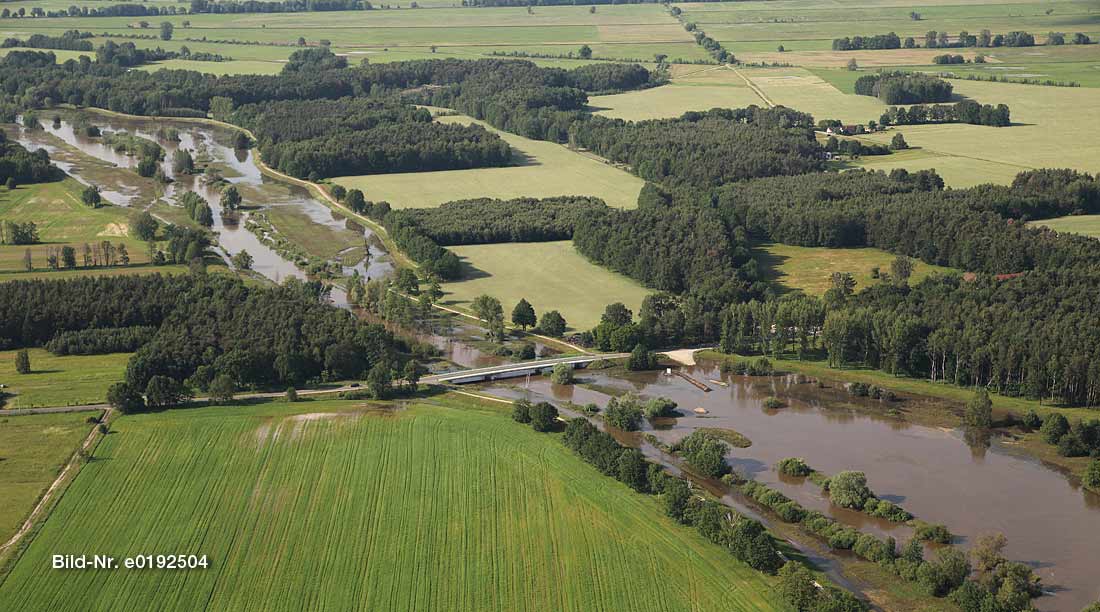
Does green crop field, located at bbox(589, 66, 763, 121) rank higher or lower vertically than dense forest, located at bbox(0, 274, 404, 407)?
higher

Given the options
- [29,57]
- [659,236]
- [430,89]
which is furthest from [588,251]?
[29,57]

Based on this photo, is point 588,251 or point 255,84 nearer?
point 588,251

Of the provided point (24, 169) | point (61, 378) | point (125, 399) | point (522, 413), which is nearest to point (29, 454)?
point (125, 399)

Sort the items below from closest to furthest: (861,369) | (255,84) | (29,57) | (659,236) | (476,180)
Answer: (861,369)
(659,236)
(476,180)
(255,84)
(29,57)

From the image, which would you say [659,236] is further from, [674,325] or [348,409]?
[348,409]

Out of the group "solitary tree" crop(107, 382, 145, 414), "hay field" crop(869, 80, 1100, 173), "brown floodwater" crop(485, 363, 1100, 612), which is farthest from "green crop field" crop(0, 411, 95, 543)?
"hay field" crop(869, 80, 1100, 173)

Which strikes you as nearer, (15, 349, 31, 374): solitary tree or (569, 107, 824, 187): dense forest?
(15, 349, 31, 374): solitary tree

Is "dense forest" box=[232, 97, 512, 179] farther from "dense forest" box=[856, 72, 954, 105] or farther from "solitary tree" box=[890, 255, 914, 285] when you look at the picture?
"dense forest" box=[856, 72, 954, 105]
